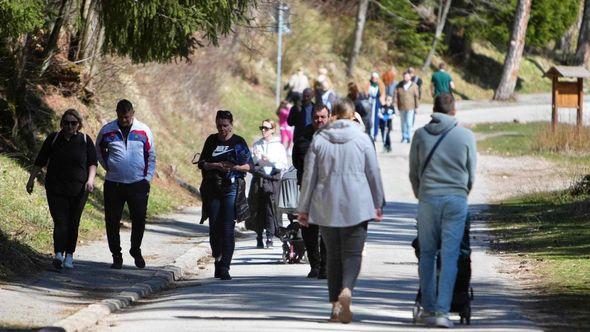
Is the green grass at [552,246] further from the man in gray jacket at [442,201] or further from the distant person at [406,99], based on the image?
the distant person at [406,99]

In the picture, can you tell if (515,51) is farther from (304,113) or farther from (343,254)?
(343,254)

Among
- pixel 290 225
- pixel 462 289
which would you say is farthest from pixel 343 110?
pixel 290 225

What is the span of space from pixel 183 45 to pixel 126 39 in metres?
1.23

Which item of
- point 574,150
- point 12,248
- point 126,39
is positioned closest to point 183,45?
point 126,39

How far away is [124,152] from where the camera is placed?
52.4 feet

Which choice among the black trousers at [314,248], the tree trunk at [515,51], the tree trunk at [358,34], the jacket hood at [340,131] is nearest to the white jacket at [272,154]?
the black trousers at [314,248]

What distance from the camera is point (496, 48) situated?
66.6m

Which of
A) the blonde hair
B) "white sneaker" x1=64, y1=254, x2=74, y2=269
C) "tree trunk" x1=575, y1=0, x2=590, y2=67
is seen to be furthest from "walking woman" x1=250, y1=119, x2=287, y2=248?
"tree trunk" x1=575, y1=0, x2=590, y2=67

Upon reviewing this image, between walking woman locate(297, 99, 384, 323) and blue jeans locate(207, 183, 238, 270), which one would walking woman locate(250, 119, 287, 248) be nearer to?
blue jeans locate(207, 183, 238, 270)

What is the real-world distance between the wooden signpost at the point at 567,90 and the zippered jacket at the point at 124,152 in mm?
21939

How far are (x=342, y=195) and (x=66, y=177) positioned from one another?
4808 mm

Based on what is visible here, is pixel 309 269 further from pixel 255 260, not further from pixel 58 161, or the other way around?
pixel 58 161

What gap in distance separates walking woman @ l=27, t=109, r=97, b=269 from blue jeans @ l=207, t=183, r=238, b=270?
1.46m

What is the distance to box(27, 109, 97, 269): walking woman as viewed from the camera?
1538cm
